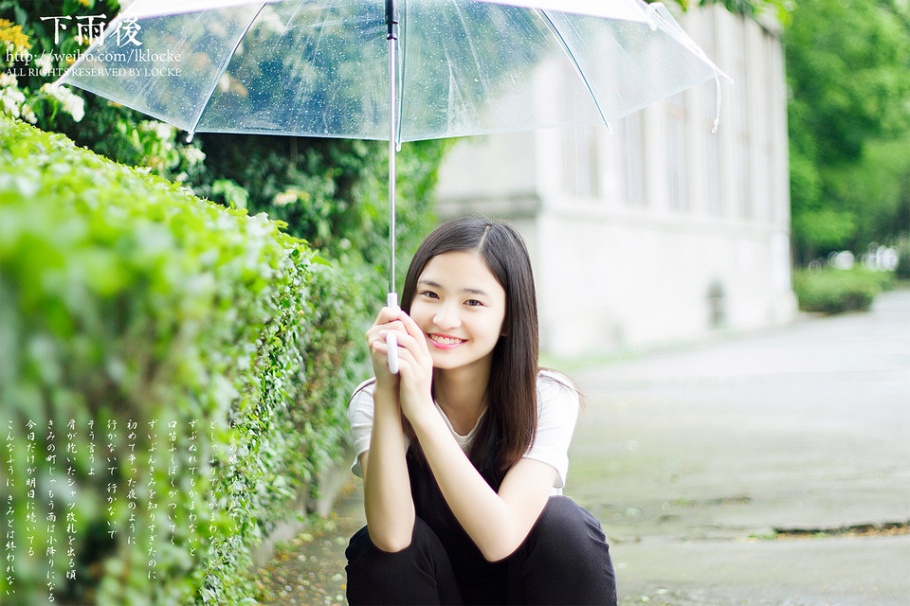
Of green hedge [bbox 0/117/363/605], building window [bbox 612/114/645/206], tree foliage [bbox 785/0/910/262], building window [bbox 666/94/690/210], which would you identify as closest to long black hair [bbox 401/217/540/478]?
green hedge [bbox 0/117/363/605]

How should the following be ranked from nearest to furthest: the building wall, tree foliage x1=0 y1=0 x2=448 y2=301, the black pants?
1. the black pants
2. tree foliage x1=0 y1=0 x2=448 y2=301
3. the building wall

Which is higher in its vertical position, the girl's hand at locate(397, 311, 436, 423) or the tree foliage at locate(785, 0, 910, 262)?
the tree foliage at locate(785, 0, 910, 262)

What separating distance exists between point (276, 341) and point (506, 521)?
0.73 metres

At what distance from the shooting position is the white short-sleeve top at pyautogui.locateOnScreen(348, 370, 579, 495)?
255 cm

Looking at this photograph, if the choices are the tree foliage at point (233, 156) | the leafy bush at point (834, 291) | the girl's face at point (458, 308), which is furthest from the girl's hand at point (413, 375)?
the leafy bush at point (834, 291)

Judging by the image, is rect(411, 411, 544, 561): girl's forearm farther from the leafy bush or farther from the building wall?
the leafy bush

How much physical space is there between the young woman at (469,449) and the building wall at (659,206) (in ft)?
22.3

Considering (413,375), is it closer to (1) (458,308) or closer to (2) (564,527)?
(1) (458,308)

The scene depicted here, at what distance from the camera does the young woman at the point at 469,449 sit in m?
2.26

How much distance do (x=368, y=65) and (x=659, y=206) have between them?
1756 cm

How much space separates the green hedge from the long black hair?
2.17ft

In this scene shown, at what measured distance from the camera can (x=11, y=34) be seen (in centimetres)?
332

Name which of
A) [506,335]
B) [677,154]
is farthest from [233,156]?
[677,154]

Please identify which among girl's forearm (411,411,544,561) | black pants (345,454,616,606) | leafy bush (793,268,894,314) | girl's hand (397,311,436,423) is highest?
girl's hand (397,311,436,423)
